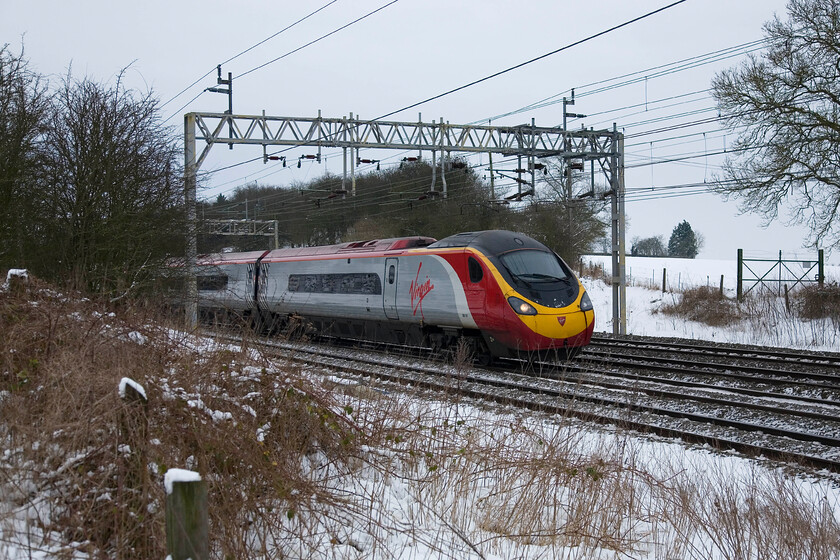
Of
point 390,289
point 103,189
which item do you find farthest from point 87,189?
point 390,289

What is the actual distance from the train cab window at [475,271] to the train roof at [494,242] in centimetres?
26

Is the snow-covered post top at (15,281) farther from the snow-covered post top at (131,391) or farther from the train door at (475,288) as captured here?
the train door at (475,288)

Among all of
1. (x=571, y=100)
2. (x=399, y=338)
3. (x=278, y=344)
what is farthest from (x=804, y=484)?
(x=571, y=100)

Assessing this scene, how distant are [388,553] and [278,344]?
4.35m

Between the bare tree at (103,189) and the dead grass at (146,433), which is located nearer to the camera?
the dead grass at (146,433)

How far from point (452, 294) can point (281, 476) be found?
31.4 ft

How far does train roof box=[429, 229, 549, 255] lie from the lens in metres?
13.7

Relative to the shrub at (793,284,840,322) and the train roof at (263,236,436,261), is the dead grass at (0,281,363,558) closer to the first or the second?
the train roof at (263,236,436,261)

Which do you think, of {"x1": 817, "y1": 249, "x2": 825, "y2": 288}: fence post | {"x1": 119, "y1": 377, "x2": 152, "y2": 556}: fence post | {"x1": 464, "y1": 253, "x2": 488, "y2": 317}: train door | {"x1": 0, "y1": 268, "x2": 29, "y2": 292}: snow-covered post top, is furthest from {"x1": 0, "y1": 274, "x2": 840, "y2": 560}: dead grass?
{"x1": 817, "y1": 249, "x2": 825, "y2": 288}: fence post

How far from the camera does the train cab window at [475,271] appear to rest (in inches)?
534

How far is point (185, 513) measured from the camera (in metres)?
3.05

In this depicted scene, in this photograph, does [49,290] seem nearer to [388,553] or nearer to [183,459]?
[183,459]

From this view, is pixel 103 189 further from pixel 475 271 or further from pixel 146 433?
pixel 146 433

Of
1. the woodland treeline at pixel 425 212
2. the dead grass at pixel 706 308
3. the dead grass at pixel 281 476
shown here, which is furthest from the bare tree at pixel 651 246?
the dead grass at pixel 281 476
